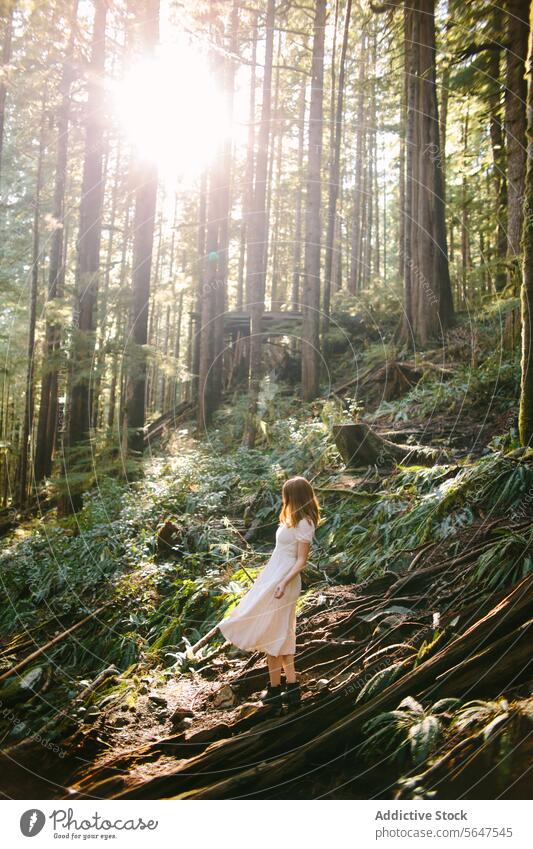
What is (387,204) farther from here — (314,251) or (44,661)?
(44,661)

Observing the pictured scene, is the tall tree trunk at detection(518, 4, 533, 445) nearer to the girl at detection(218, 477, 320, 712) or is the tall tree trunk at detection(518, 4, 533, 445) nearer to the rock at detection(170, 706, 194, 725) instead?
the girl at detection(218, 477, 320, 712)

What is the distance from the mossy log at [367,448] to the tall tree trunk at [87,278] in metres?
4.21

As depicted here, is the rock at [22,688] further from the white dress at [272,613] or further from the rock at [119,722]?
the white dress at [272,613]

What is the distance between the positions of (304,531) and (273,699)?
1176mm

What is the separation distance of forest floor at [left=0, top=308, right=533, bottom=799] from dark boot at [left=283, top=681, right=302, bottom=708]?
106 mm

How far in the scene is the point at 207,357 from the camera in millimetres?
13641

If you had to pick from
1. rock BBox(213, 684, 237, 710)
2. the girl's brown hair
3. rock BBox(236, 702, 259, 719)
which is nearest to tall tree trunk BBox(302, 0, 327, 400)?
the girl's brown hair

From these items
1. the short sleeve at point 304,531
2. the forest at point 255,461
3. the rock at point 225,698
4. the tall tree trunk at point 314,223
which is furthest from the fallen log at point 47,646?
the tall tree trunk at point 314,223

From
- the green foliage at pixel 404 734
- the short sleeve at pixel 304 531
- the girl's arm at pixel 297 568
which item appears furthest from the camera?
the short sleeve at pixel 304 531

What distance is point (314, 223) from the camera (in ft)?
40.1

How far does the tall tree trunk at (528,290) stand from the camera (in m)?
5.07

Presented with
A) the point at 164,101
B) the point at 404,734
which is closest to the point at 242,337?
the point at 164,101

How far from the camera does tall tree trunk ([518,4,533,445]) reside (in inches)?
200

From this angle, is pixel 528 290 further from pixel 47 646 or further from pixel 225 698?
pixel 47 646
